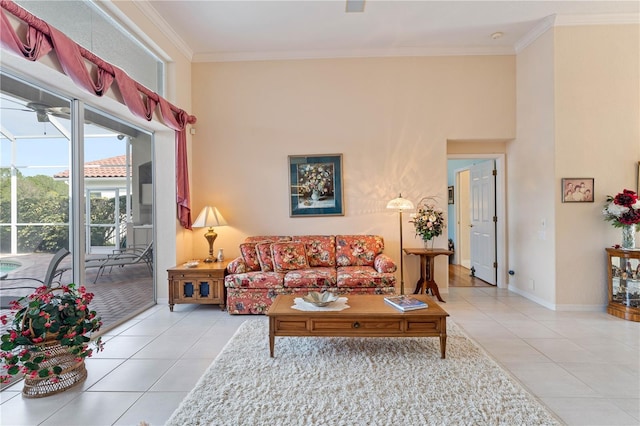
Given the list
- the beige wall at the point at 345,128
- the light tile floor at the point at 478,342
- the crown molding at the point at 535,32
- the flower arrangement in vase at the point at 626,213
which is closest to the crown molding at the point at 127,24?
the beige wall at the point at 345,128

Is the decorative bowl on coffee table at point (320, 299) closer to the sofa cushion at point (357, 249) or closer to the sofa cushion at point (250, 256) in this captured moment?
the sofa cushion at point (250, 256)

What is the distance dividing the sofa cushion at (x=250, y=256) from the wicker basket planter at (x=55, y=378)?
203 cm

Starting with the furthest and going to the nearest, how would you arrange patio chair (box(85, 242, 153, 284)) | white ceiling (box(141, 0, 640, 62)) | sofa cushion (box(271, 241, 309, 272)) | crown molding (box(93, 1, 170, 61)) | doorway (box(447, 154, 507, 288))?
doorway (box(447, 154, 507, 288)) → sofa cushion (box(271, 241, 309, 272)) → white ceiling (box(141, 0, 640, 62)) → patio chair (box(85, 242, 153, 284)) → crown molding (box(93, 1, 170, 61))

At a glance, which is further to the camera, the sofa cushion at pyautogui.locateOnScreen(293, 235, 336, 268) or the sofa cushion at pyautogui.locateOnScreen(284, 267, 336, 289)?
the sofa cushion at pyautogui.locateOnScreen(293, 235, 336, 268)

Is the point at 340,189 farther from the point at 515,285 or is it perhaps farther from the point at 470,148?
the point at 515,285

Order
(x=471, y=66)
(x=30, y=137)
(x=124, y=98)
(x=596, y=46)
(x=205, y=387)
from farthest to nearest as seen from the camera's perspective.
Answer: (x=471, y=66)
(x=596, y=46)
(x=124, y=98)
(x=30, y=137)
(x=205, y=387)

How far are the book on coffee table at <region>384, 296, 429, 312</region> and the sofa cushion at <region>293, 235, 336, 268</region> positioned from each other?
156cm

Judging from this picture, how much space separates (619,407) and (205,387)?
2731 millimetres

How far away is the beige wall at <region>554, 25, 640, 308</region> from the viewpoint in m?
3.91

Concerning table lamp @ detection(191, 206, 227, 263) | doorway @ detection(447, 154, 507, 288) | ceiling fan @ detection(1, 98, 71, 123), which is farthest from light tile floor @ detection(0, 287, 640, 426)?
ceiling fan @ detection(1, 98, 71, 123)

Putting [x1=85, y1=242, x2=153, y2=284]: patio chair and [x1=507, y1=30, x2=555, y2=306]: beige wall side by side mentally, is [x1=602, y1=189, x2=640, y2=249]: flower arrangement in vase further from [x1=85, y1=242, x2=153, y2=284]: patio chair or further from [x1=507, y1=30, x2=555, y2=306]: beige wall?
[x1=85, y1=242, x2=153, y2=284]: patio chair

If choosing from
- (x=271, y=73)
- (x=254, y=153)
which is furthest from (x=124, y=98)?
(x=271, y=73)

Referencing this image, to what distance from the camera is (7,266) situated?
8.18 feet

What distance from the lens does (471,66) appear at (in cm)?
477
